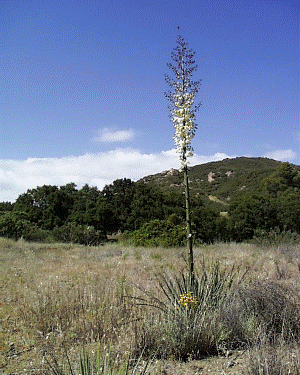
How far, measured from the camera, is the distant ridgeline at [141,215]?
22.0m

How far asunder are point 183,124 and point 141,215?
2270 cm

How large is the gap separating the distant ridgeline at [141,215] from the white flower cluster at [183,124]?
489 inches

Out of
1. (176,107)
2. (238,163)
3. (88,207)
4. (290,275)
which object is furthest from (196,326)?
(238,163)

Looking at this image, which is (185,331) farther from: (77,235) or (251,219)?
(77,235)

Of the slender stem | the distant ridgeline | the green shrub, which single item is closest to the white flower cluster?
the slender stem

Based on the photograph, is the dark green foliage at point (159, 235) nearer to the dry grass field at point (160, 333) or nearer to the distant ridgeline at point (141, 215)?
the distant ridgeline at point (141, 215)

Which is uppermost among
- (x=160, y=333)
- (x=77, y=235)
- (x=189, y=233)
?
(x=189, y=233)

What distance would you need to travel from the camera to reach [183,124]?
14.4 feet

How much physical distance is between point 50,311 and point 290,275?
565 centimetres

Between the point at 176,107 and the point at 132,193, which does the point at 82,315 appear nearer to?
the point at 176,107

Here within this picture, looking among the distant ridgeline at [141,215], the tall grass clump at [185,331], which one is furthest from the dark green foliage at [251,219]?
the tall grass clump at [185,331]

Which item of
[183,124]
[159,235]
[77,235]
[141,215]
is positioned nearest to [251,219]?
[159,235]

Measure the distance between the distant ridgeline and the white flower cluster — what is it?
12.4 meters

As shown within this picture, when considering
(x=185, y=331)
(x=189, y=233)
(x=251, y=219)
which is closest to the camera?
(x=185, y=331)
